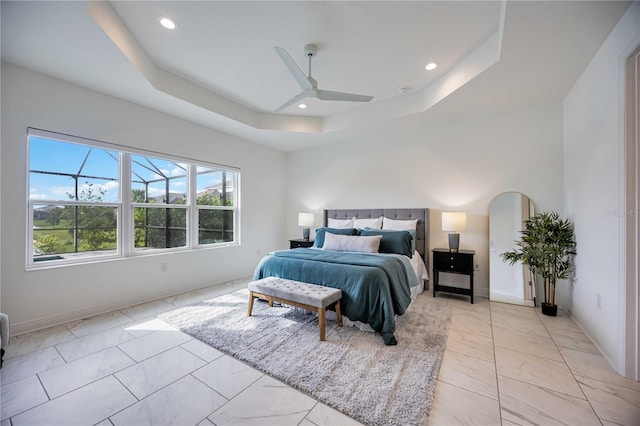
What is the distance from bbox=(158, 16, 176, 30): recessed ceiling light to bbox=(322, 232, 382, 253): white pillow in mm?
3104

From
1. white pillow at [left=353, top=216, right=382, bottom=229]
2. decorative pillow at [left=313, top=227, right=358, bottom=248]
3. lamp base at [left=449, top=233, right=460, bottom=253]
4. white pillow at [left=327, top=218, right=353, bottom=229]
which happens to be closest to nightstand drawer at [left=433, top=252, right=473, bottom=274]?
lamp base at [left=449, top=233, right=460, bottom=253]

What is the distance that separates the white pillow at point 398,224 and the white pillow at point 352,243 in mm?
622

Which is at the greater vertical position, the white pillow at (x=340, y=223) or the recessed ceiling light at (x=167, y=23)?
the recessed ceiling light at (x=167, y=23)

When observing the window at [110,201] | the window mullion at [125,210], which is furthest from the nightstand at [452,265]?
the window mullion at [125,210]

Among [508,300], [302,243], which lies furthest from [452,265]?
[302,243]

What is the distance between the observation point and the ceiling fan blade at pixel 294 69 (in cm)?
217

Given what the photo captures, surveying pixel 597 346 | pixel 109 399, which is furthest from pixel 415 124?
pixel 109 399

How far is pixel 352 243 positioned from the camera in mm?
3738

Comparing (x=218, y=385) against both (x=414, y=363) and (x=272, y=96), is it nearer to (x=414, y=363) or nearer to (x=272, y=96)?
(x=414, y=363)

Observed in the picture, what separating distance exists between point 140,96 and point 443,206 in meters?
4.57

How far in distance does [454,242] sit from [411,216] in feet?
2.67

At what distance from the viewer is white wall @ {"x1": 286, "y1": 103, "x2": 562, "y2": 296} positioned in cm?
339

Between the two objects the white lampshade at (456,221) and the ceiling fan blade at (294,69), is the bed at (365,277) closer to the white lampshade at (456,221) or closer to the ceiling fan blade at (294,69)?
the white lampshade at (456,221)

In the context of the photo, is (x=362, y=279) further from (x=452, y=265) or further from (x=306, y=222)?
(x=306, y=222)
